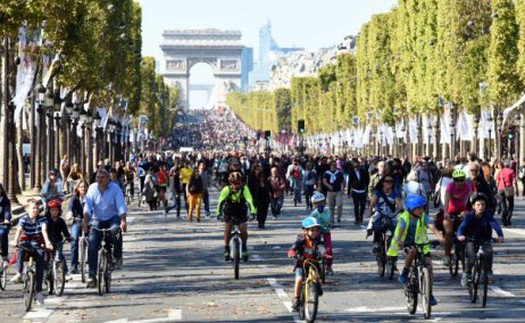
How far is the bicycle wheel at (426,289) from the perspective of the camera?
1744 centimetres

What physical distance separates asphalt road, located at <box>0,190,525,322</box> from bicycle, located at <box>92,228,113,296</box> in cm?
21

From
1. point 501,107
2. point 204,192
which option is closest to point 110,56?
point 501,107

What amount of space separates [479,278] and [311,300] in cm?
301

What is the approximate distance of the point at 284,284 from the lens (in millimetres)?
22594

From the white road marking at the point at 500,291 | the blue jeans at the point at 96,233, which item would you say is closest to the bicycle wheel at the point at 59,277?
the blue jeans at the point at 96,233

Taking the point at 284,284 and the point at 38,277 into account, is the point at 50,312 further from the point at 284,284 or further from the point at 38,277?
the point at 284,284

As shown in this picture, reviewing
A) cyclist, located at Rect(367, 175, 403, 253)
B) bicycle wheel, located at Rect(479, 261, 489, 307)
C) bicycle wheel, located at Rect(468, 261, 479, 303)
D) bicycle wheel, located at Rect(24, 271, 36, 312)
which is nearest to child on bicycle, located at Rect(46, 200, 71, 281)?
bicycle wheel, located at Rect(24, 271, 36, 312)

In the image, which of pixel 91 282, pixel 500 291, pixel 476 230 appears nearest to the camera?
pixel 476 230

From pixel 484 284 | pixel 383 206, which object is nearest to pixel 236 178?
pixel 383 206

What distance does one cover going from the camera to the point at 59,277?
70.7 feet

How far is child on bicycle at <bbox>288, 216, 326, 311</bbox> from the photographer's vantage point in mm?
17302

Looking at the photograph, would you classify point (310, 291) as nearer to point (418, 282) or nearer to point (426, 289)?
point (426, 289)

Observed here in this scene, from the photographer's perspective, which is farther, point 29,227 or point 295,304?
point 29,227

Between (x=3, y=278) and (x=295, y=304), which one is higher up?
(x=295, y=304)
